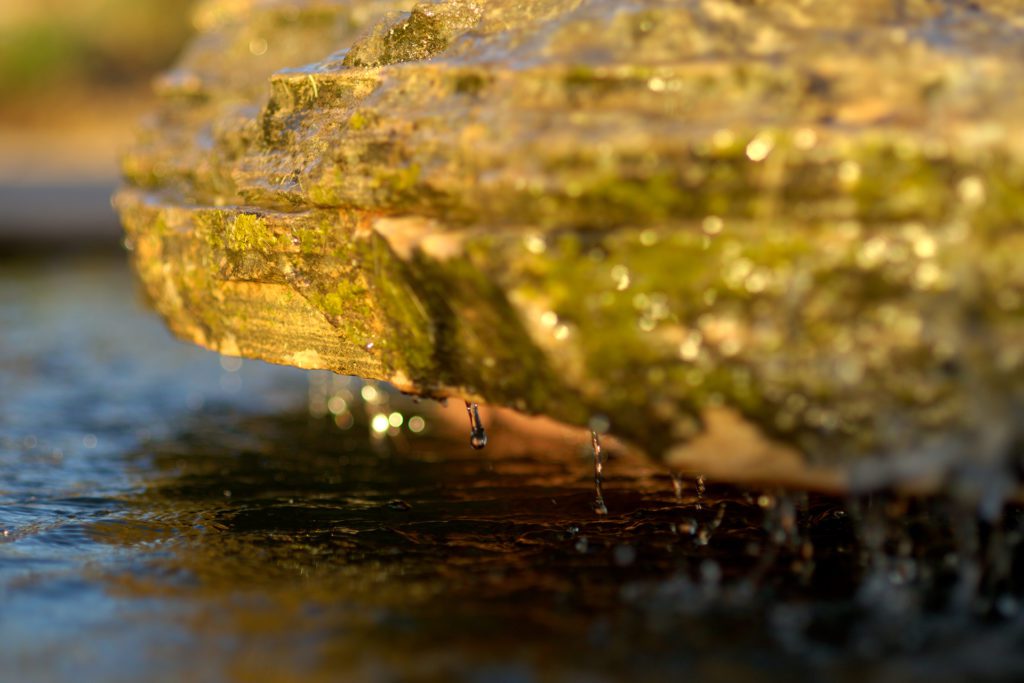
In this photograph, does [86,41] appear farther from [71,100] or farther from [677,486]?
[677,486]

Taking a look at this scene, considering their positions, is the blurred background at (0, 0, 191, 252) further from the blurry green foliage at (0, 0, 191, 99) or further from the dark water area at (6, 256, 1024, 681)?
the dark water area at (6, 256, 1024, 681)

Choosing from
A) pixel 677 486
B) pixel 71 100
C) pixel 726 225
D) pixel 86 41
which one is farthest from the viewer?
pixel 86 41

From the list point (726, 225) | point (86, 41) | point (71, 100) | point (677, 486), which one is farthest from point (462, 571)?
point (86, 41)

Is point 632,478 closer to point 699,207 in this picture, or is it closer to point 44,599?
point 699,207

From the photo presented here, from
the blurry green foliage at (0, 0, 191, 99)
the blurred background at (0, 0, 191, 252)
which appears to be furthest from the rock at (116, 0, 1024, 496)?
the blurry green foliage at (0, 0, 191, 99)

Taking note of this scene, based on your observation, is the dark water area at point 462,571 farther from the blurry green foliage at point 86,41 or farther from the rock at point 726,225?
the blurry green foliage at point 86,41

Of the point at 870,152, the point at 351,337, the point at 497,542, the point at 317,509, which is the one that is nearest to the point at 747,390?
the point at 870,152

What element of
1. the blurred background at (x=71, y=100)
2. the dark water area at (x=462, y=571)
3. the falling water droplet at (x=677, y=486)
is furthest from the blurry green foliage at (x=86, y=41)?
the falling water droplet at (x=677, y=486)
